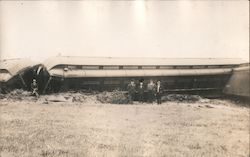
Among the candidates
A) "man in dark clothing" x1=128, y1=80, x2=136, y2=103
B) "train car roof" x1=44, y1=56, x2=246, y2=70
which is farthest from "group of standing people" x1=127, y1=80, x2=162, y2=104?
"train car roof" x1=44, y1=56, x2=246, y2=70

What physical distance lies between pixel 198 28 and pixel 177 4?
0.77ft

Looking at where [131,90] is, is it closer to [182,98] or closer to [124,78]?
[124,78]

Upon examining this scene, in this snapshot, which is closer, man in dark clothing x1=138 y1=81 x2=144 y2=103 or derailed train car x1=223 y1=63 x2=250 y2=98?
man in dark clothing x1=138 y1=81 x2=144 y2=103

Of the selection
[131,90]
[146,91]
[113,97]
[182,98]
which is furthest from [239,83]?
[113,97]

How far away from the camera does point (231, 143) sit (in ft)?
7.75

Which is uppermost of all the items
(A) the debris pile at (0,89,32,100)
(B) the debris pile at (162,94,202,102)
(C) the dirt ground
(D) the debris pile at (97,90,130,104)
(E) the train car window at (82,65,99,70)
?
(E) the train car window at (82,65,99,70)

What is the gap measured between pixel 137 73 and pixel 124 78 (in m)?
0.13

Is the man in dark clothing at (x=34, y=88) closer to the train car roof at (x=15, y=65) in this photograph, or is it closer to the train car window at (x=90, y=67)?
the train car roof at (x=15, y=65)

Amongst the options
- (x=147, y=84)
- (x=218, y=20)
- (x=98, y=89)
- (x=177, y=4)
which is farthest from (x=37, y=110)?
(x=218, y=20)

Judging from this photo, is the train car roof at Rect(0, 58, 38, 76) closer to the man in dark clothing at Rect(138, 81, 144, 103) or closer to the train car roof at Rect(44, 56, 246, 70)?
the train car roof at Rect(44, 56, 246, 70)

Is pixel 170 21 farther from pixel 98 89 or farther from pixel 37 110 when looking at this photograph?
pixel 37 110

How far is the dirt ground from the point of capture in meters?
2.03

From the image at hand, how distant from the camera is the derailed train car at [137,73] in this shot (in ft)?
7.54

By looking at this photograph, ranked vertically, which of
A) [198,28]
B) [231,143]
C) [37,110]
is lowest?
[231,143]
